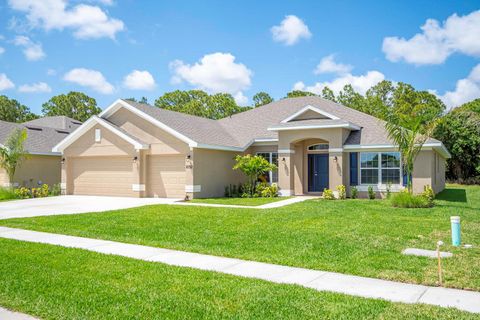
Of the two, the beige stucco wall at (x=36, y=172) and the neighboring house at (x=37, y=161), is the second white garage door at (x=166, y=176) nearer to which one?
the neighboring house at (x=37, y=161)

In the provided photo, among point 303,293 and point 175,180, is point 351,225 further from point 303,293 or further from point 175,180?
point 175,180

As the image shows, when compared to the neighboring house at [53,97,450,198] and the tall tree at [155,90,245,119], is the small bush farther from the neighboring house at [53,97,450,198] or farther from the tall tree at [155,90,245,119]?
the tall tree at [155,90,245,119]

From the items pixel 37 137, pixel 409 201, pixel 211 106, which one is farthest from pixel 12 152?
pixel 211 106

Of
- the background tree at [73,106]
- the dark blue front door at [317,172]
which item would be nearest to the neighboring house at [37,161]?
the dark blue front door at [317,172]

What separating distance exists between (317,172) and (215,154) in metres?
5.64

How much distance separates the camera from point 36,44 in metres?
23.2

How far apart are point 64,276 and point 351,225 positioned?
7.67 m

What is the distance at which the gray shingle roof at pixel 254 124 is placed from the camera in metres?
21.0

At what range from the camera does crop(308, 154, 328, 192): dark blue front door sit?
22594 millimetres

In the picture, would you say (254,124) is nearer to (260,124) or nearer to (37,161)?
(260,124)

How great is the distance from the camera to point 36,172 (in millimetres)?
25703

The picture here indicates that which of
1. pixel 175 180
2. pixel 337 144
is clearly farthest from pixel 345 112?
pixel 175 180

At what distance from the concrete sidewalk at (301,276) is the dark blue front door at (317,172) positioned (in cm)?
1496

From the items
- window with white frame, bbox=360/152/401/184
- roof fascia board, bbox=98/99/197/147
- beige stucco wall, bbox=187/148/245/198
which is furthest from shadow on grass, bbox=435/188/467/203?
roof fascia board, bbox=98/99/197/147
